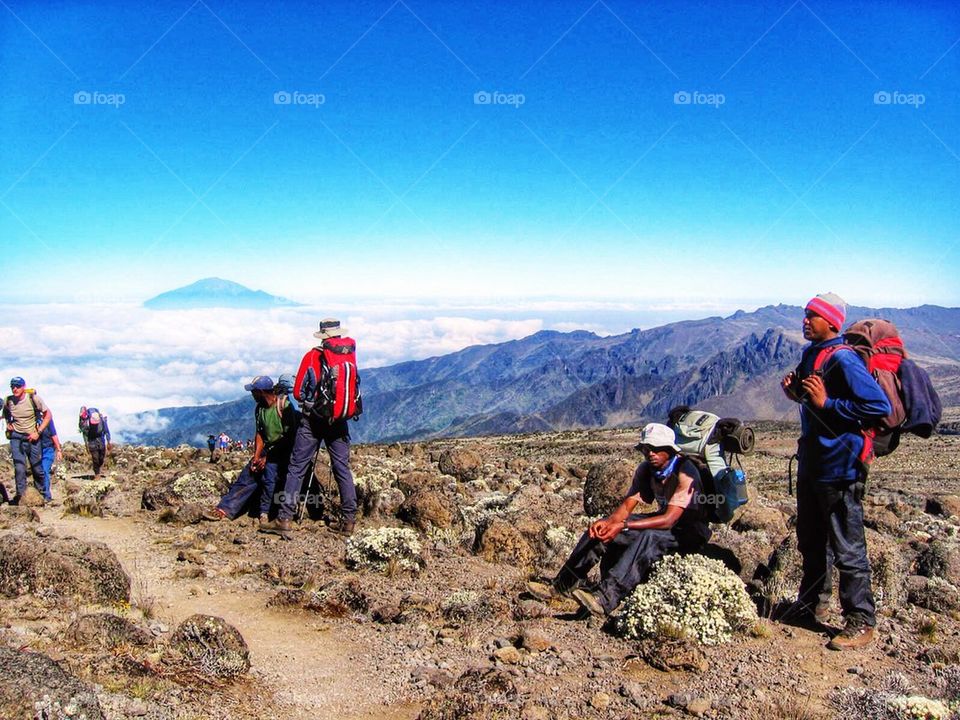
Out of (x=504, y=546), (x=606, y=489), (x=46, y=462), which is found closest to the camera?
(x=504, y=546)

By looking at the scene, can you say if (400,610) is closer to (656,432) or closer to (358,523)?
(656,432)

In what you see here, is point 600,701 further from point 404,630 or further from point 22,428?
point 22,428

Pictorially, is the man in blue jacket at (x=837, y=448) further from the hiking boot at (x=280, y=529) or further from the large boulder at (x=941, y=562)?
the hiking boot at (x=280, y=529)

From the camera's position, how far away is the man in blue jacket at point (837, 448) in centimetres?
525

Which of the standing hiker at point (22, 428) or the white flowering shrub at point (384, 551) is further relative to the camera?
the standing hiker at point (22, 428)

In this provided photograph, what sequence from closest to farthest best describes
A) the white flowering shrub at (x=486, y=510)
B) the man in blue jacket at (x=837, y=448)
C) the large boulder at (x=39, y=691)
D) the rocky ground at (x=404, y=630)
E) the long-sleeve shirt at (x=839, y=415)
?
the large boulder at (x=39, y=691)
the rocky ground at (x=404, y=630)
the long-sleeve shirt at (x=839, y=415)
the man in blue jacket at (x=837, y=448)
the white flowering shrub at (x=486, y=510)

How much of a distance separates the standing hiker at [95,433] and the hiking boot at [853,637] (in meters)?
15.9

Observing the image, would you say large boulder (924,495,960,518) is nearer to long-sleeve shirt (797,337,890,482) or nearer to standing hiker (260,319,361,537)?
long-sleeve shirt (797,337,890,482)

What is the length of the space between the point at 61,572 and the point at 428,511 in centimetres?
448

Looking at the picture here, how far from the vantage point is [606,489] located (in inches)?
430

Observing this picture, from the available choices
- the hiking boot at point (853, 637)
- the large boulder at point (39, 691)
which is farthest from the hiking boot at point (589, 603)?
the large boulder at point (39, 691)

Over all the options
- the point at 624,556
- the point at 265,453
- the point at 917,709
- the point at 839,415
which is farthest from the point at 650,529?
the point at 265,453

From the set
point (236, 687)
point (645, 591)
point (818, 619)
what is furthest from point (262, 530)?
point (818, 619)

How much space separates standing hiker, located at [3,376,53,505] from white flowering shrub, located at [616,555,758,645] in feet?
31.8
